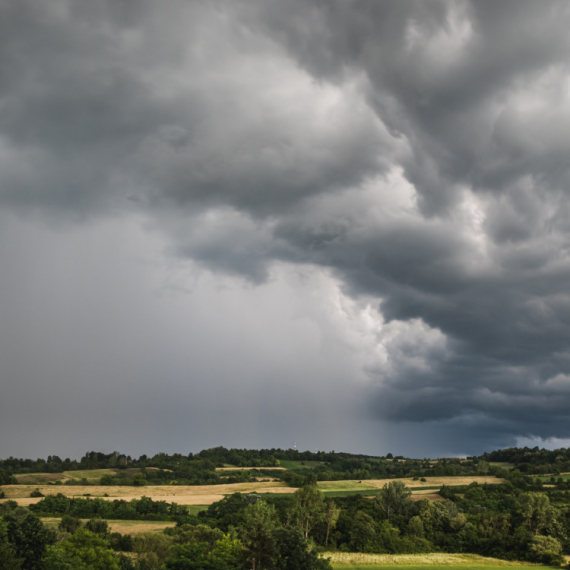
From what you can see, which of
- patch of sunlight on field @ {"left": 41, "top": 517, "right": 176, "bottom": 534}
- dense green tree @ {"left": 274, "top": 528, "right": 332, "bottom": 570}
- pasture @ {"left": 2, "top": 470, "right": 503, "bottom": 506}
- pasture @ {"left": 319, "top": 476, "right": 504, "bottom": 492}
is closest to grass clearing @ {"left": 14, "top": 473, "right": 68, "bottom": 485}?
pasture @ {"left": 2, "top": 470, "right": 503, "bottom": 506}

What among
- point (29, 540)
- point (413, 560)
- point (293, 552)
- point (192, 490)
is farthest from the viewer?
point (192, 490)

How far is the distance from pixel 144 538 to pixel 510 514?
7850 centimetres

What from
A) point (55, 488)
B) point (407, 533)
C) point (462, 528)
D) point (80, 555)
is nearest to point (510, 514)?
point (462, 528)

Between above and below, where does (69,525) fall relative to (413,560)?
above

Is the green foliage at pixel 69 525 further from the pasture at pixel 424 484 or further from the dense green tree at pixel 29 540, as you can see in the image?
the pasture at pixel 424 484

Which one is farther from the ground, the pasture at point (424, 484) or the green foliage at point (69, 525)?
the green foliage at point (69, 525)

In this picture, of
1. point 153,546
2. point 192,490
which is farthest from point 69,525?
point 192,490

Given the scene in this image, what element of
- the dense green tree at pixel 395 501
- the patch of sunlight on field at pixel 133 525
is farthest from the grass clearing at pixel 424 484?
the patch of sunlight on field at pixel 133 525

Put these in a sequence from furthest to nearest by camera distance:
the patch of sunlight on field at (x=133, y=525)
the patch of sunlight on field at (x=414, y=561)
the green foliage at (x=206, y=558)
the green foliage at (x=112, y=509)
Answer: the green foliage at (x=112, y=509) → the patch of sunlight on field at (x=133, y=525) → the patch of sunlight on field at (x=414, y=561) → the green foliage at (x=206, y=558)

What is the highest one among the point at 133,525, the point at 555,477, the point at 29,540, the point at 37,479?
the point at 29,540

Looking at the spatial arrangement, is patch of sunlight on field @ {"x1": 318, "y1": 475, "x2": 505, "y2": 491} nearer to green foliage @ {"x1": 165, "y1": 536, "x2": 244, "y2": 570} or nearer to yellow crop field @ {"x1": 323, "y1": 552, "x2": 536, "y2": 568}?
yellow crop field @ {"x1": 323, "y1": 552, "x2": 536, "y2": 568}

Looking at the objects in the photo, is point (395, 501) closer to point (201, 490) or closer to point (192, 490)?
point (201, 490)

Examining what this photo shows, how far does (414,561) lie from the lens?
88.0 m

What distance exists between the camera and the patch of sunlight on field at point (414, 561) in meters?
83.8
